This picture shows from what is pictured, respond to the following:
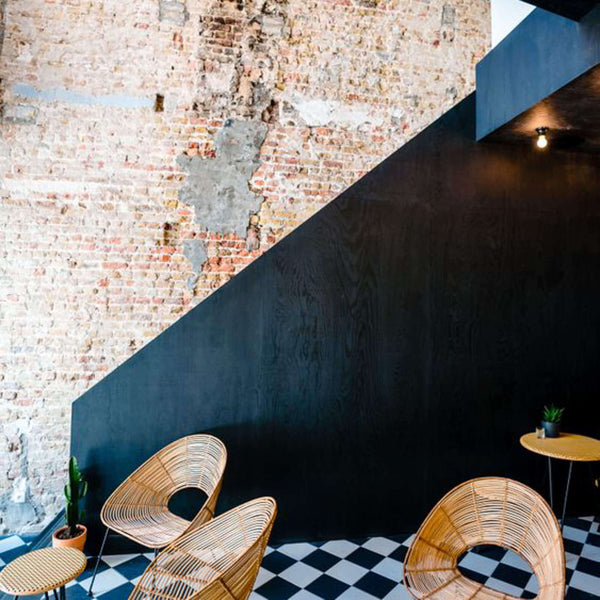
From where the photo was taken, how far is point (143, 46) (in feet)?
12.3

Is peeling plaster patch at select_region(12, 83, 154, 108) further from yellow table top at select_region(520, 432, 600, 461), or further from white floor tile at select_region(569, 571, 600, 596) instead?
white floor tile at select_region(569, 571, 600, 596)

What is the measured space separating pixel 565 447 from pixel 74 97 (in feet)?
14.9

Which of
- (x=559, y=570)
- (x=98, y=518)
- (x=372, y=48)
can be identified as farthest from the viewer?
(x=372, y=48)

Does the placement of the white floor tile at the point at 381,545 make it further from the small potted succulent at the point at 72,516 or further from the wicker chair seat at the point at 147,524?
the small potted succulent at the point at 72,516

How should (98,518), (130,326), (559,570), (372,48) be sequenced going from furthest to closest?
(372,48)
(130,326)
(98,518)
(559,570)

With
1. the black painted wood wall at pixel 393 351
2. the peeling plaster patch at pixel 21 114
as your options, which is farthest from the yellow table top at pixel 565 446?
the peeling plaster patch at pixel 21 114

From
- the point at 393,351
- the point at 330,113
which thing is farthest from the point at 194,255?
the point at 393,351

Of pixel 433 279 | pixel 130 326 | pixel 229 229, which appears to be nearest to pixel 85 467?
pixel 130 326

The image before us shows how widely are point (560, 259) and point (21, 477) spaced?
471 cm

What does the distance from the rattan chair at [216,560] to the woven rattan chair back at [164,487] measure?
0.36 m

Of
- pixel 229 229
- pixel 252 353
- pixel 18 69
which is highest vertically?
pixel 18 69

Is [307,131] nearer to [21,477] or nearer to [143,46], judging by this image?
[143,46]

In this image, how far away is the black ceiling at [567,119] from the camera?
9.71ft

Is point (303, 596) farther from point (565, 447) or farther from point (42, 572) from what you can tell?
point (565, 447)
